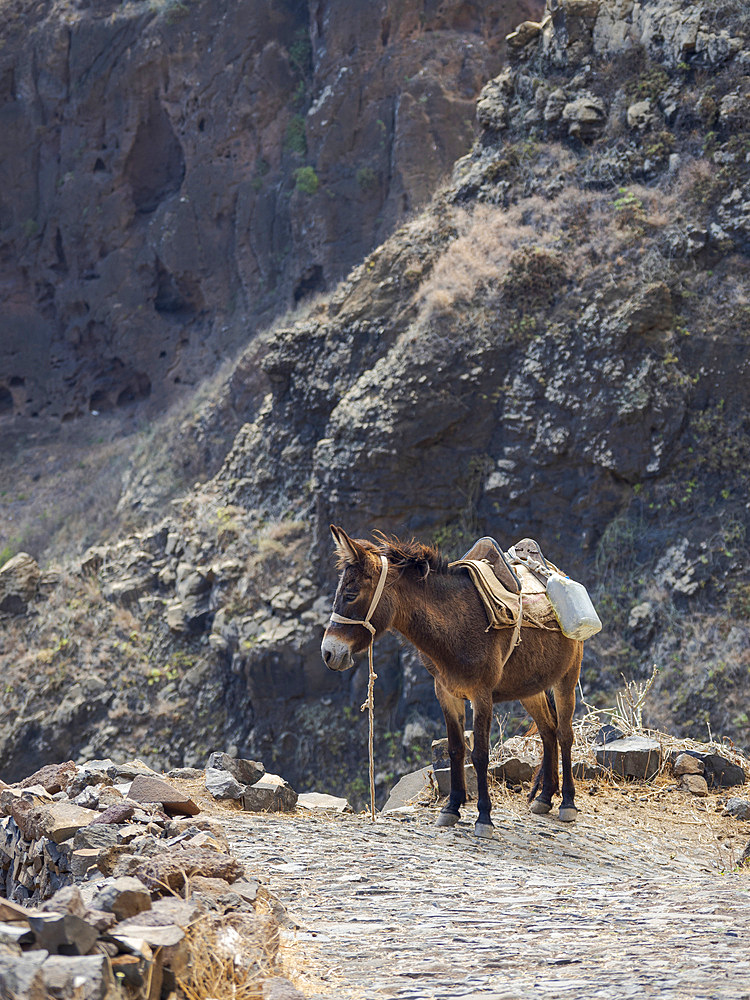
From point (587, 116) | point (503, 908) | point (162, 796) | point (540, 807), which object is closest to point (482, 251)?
point (587, 116)

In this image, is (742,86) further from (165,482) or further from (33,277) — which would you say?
(33,277)

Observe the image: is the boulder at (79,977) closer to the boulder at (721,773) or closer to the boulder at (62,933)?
the boulder at (62,933)

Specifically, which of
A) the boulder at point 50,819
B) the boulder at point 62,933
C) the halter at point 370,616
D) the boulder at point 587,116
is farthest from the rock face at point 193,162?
the boulder at point 62,933

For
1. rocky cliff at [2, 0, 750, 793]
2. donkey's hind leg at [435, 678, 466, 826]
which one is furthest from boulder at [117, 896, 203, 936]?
rocky cliff at [2, 0, 750, 793]

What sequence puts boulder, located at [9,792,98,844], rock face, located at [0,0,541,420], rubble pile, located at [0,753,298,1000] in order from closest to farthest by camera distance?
rubble pile, located at [0,753,298,1000] < boulder, located at [9,792,98,844] < rock face, located at [0,0,541,420]

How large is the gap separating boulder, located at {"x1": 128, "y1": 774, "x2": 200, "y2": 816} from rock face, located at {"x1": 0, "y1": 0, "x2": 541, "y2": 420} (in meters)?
22.6

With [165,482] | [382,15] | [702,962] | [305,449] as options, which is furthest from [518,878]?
[382,15]

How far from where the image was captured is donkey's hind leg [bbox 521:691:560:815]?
25.1 feet

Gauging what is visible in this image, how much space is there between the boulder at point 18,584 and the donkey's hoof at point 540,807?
16.0 metres

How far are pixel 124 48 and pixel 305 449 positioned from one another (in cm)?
2187

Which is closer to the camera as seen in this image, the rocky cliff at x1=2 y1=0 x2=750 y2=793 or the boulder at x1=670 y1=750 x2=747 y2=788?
the boulder at x1=670 y1=750 x2=747 y2=788

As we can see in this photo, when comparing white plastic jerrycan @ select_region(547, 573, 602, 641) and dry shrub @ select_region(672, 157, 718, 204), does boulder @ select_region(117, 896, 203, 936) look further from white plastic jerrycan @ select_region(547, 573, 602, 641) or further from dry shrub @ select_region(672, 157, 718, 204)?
dry shrub @ select_region(672, 157, 718, 204)

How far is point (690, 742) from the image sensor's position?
373 inches

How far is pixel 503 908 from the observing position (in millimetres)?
4680
